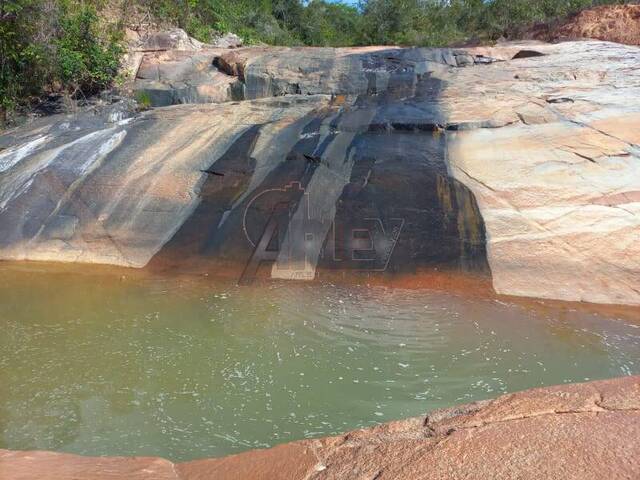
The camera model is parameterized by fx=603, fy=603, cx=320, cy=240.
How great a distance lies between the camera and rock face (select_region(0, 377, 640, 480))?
2260 millimetres

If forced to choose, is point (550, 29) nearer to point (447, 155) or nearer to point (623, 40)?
point (623, 40)

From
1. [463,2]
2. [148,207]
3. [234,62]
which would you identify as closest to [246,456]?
[148,207]

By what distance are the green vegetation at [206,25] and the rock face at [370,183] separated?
64.0 inches

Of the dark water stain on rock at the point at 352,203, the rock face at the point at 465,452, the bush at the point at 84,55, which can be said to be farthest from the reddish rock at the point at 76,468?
the bush at the point at 84,55

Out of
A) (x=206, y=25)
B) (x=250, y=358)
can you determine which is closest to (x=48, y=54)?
(x=206, y=25)

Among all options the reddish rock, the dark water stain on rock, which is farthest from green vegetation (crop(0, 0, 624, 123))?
the reddish rock

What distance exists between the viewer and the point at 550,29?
39.9 feet

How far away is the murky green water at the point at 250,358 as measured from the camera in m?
3.64

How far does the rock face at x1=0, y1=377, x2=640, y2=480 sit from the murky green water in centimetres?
72

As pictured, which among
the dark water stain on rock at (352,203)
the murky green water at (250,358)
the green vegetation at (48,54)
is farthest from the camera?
the green vegetation at (48,54)

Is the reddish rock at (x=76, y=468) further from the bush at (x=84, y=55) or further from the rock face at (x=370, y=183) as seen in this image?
the bush at (x=84, y=55)

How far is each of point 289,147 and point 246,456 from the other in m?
5.22

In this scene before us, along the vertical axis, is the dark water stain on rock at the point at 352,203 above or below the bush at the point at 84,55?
below

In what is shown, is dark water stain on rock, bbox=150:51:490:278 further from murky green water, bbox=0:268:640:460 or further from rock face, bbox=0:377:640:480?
rock face, bbox=0:377:640:480
